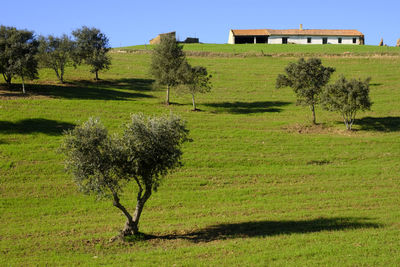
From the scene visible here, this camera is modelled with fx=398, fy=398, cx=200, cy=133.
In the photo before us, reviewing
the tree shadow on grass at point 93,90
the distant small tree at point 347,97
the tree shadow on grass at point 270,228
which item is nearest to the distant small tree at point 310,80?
the distant small tree at point 347,97

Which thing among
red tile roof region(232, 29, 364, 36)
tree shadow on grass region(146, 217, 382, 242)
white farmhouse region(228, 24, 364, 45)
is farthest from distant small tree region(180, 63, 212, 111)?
red tile roof region(232, 29, 364, 36)

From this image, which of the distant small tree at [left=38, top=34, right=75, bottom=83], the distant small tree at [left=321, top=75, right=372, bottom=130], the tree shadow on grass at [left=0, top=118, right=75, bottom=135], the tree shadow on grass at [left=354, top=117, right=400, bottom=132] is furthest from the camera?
the distant small tree at [left=38, top=34, right=75, bottom=83]

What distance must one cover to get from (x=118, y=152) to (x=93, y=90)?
149 feet

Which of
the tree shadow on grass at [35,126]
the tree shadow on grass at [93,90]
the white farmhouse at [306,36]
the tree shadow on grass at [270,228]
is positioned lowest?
the tree shadow on grass at [270,228]

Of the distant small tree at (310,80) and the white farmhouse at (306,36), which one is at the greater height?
the white farmhouse at (306,36)

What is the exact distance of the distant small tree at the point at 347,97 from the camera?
48188 millimetres

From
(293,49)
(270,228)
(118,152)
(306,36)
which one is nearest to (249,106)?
(270,228)

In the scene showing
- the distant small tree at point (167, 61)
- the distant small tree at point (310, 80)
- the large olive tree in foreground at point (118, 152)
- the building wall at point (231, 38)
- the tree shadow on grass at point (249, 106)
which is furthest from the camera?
the building wall at point (231, 38)

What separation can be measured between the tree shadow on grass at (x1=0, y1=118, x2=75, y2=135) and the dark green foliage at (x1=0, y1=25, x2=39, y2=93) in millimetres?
13765

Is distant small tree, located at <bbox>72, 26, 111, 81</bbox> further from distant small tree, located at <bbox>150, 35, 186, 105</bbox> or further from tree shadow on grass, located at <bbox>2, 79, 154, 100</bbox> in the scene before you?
distant small tree, located at <bbox>150, 35, 186, 105</bbox>

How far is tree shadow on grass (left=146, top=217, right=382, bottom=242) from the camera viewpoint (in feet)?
78.1

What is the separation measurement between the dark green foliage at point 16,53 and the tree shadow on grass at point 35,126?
542 inches

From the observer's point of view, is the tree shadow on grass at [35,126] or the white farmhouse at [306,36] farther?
the white farmhouse at [306,36]

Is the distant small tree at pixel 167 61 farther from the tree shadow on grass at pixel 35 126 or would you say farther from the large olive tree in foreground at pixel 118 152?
the large olive tree in foreground at pixel 118 152
